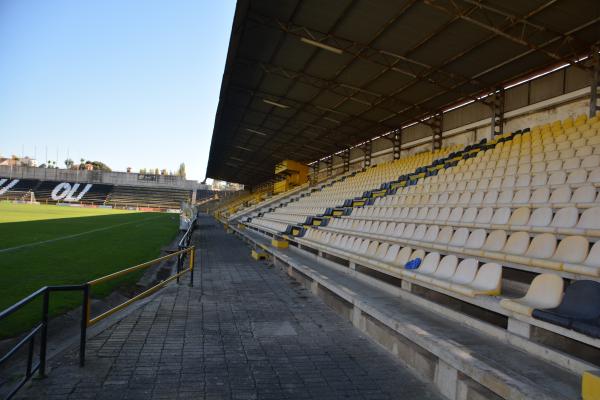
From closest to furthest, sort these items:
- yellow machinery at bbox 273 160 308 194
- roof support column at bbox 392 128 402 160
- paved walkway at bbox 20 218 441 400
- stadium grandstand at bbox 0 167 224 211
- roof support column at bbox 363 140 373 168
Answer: paved walkway at bbox 20 218 441 400 < roof support column at bbox 392 128 402 160 < roof support column at bbox 363 140 373 168 < yellow machinery at bbox 273 160 308 194 < stadium grandstand at bbox 0 167 224 211

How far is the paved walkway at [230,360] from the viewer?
3.45m

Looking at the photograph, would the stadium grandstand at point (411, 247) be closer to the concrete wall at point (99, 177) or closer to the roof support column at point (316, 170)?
the roof support column at point (316, 170)

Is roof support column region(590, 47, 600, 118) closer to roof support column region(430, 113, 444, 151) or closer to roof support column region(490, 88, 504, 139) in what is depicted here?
roof support column region(490, 88, 504, 139)

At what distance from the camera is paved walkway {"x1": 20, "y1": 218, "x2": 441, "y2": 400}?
3.45m

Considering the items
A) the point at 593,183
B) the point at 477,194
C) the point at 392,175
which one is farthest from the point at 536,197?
the point at 392,175

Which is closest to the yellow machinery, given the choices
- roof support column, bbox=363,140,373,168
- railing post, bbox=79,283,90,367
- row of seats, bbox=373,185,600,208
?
roof support column, bbox=363,140,373,168

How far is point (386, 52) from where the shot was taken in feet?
40.6

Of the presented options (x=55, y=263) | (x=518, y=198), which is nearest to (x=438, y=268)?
(x=518, y=198)

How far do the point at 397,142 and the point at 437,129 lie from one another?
349 cm

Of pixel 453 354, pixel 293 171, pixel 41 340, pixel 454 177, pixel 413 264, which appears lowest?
pixel 41 340

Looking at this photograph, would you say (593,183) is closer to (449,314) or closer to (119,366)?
(449,314)

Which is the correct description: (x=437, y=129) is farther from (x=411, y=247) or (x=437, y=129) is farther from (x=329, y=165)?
(x=329, y=165)

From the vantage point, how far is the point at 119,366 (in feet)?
12.8

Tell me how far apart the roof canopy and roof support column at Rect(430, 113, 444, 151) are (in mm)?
559
